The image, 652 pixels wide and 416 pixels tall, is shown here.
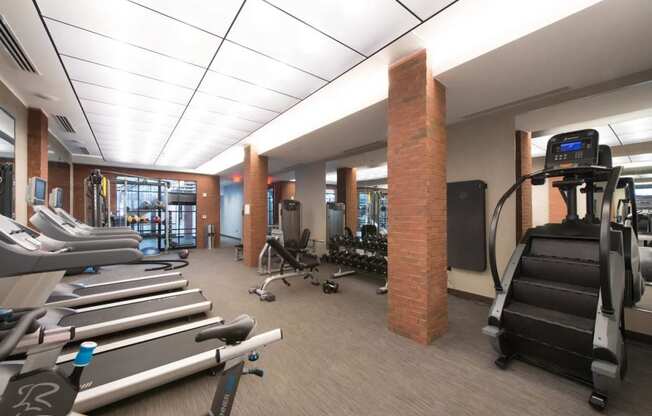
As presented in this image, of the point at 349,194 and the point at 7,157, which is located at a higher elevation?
the point at 7,157

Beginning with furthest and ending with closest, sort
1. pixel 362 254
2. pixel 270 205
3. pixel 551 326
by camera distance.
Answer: pixel 270 205
pixel 362 254
pixel 551 326

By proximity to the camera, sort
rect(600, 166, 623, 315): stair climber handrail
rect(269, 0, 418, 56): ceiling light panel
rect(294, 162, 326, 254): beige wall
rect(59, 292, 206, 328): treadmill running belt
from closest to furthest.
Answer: rect(600, 166, 623, 315): stair climber handrail → rect(269, 0, 418, 56): ceiling light panel → rect(59, 292, 206, 328): treadmill running belt → rect(294, 162, 326, 254): beige wall

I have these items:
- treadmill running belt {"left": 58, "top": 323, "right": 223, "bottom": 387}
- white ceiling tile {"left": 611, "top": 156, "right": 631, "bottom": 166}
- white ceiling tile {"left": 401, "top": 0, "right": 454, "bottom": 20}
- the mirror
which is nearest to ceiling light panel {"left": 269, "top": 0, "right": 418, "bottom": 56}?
white ceiling tile {"left": 401, "top": 0, "right": 454, "bottom": 20}

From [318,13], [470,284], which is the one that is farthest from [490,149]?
[318,13]

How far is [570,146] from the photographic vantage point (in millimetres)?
2498

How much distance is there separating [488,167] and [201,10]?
4.36m

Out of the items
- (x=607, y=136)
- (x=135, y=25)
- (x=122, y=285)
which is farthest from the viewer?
(x=607, y=136)

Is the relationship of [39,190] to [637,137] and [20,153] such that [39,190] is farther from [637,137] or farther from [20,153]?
[637,137]

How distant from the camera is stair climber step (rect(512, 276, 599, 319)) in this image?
2.09 metres

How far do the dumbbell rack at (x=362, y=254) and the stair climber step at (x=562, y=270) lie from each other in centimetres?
228

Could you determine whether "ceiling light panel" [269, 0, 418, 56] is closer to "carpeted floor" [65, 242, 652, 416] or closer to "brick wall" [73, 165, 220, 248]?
"carpeted floor" [65, 242, 652, 416]

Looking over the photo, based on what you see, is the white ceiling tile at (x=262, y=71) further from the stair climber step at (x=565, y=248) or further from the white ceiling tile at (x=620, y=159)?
the white ceiling tile at (x=620, y=159)

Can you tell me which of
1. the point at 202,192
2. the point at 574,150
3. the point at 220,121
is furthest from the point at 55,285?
the point at 202,192

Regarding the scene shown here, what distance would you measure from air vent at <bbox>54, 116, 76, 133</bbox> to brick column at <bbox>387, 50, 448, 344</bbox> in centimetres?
621
